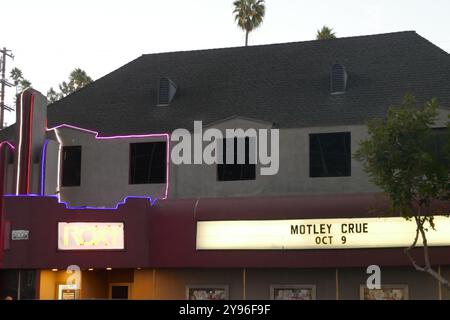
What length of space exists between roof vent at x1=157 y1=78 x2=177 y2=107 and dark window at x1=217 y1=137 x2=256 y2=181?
14.5ft

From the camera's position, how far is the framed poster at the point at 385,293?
72.6ft

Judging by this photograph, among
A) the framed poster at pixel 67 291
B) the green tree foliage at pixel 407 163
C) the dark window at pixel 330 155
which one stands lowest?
the framed poster at pixel 67 291

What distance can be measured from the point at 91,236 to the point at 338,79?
39.1 feet

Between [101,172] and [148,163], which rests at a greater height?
[148,163]

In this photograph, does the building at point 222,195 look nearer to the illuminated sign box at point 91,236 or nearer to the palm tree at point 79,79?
the illuminated sign box at point 91,236

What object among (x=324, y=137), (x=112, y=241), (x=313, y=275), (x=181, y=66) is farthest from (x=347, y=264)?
(x=181, y=66)

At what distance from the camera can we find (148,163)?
2559cm

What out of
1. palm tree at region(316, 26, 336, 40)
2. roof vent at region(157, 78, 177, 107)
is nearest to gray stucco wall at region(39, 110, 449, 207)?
roof vent at region(157, 78, 177, 107)

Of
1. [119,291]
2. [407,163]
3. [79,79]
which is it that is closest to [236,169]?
[119,291]

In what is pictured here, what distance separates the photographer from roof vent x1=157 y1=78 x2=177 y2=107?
1093 inches

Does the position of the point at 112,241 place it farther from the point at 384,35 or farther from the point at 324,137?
the point at 384,35

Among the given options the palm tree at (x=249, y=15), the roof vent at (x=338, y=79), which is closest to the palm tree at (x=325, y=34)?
the palm tree at (x=249, y=15)

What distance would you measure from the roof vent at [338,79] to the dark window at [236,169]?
4.51 m

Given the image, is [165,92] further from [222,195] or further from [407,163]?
[407,163]
